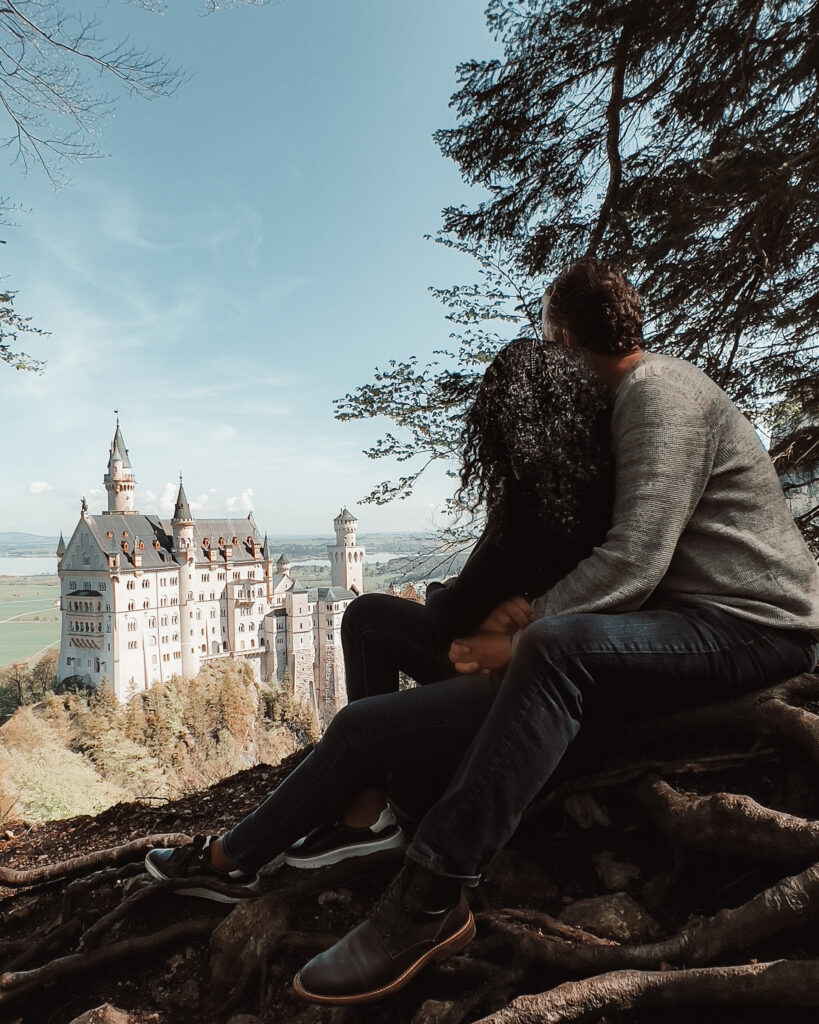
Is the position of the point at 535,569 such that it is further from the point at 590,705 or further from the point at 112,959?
the point at 112,959

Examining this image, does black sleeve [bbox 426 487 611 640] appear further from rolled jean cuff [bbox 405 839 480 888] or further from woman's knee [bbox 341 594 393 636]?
rolled jean cuff [bbox 405 839 480 888]

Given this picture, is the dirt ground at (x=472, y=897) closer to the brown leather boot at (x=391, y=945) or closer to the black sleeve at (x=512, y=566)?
the brown leather boot at (x=391, y=945)

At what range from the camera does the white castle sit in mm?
34719

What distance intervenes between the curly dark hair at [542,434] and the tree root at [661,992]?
71 centimetres

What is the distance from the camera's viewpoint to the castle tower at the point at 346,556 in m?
42.3

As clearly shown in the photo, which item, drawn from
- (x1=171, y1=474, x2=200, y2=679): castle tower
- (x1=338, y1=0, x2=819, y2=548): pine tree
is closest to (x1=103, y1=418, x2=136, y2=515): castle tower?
(x1=171, y1=474, x2=200, y2=679): castle tower

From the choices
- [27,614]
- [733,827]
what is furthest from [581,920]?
[27,614]

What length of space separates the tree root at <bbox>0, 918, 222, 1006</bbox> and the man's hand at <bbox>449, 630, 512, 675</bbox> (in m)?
0.80

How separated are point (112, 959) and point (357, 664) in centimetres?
82

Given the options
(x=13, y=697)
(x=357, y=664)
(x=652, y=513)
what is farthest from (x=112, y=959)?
(x=13, y=697)

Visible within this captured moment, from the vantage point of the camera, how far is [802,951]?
987 mm

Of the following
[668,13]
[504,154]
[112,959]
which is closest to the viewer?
[112,959]

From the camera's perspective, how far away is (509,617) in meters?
1.32

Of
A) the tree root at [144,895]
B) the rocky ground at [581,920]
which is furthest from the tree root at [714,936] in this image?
the tree root at [144,895]
